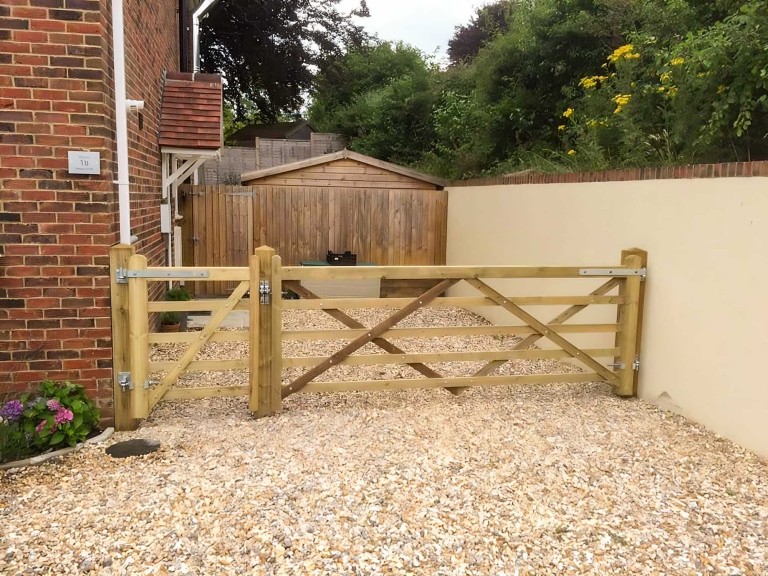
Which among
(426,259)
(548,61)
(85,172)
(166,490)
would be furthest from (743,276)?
(548,61)

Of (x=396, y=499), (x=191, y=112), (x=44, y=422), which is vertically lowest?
(x=396, y=499)

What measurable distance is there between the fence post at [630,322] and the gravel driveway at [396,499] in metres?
0.50

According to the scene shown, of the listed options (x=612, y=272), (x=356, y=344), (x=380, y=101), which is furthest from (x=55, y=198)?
(x=380, y=101)

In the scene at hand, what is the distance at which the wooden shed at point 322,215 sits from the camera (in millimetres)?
10703

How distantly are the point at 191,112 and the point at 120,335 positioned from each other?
4572mm

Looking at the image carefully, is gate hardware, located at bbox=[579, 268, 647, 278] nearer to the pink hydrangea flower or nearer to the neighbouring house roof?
the pink hydrangea flower

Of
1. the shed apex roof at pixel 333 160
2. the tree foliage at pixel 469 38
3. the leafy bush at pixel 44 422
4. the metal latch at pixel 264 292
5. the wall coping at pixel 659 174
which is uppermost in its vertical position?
the tree foliage at pixel 469 38

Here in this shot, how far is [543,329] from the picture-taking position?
5516 mm

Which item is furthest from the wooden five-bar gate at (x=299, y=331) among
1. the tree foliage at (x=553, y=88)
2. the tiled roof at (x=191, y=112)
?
the tiled roof at (x=191, y=112)

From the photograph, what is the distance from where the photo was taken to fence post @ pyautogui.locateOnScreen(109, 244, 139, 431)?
4.55m

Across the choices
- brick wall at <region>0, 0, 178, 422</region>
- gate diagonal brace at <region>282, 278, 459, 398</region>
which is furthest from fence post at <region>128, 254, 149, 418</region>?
Answer: gate diagonal brace at <region>282, 278, 459, 398</region>

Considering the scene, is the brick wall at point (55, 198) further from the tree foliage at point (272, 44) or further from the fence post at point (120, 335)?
the tree foliage at point (272, 44)

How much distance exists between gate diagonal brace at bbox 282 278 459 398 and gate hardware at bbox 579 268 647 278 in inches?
45.2

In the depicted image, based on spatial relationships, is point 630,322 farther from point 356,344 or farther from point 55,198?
point 55,198
